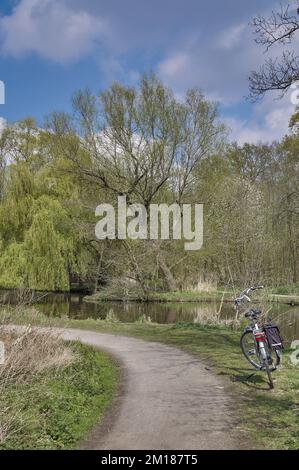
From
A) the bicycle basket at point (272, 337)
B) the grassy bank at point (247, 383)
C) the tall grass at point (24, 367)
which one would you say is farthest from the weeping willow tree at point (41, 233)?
the bicycle basket at point (272, 337)

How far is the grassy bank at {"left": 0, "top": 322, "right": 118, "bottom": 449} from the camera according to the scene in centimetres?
606

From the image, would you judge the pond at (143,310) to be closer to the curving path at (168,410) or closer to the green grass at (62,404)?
the curving path at (168,410)

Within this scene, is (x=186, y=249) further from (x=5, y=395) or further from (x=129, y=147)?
(x=5, y=395)

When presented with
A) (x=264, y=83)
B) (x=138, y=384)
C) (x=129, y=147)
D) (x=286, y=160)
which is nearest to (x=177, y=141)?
(x=129, y=147)

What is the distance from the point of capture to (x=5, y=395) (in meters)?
7.33

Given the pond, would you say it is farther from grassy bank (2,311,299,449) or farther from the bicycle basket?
the bicycle basket

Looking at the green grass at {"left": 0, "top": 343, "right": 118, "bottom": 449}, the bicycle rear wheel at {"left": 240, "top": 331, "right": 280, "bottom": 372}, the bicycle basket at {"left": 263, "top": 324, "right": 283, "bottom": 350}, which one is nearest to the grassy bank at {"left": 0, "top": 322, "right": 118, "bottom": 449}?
the green grass at {"left": 0, "top": 343, "right": 118, "bottom": 449}

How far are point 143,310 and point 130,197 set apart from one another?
26.4 feet

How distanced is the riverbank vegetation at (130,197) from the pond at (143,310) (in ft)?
7.32

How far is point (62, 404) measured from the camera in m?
7.34

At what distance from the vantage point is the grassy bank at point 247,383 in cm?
611

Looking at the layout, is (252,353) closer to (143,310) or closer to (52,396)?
(52,396)

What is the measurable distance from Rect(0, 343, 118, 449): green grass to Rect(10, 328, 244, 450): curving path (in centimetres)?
23

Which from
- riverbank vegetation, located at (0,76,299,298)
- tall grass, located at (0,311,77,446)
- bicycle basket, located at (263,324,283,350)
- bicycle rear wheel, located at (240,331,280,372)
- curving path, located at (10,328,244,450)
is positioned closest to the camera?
curving path, located at (10,328,244,450)
